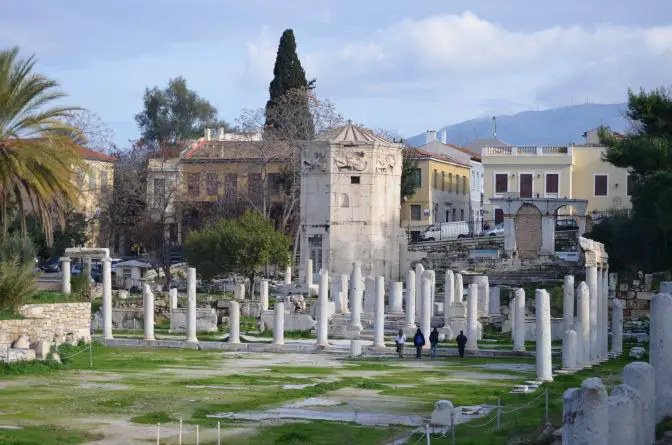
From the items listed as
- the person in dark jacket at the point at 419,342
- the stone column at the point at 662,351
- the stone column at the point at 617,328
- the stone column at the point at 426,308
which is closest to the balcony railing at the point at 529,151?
the stone column at the point at 426,308

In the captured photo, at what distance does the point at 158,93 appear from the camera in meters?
119

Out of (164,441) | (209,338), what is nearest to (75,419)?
(164,441)

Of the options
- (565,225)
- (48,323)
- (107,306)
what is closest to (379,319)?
(107,306)

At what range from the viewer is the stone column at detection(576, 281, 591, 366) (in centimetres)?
3706

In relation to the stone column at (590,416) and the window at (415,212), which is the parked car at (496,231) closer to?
the window at (415,212)

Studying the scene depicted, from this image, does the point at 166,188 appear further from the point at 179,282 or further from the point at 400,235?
the point at 400,235

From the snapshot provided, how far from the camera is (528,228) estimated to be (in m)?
68.6

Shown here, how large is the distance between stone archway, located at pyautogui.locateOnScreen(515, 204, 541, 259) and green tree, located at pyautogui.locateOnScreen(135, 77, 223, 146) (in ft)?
174

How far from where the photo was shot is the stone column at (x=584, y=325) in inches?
1459

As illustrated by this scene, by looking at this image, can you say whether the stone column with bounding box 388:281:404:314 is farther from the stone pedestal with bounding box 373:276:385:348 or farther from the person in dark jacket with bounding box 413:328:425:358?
the person in dark jacket with bounding box 413:328:425:358

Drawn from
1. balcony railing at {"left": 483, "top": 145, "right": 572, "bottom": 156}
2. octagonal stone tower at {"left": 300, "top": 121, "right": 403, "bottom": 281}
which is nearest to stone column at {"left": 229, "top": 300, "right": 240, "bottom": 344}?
octagonal stone tower at {"left": 300, "top": 121, "right": 403, "bottom": 281}

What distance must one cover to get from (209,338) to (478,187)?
54.8 meters

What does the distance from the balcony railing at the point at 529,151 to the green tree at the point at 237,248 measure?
26140 millimetres

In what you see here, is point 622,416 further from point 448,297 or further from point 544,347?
point 448,297
